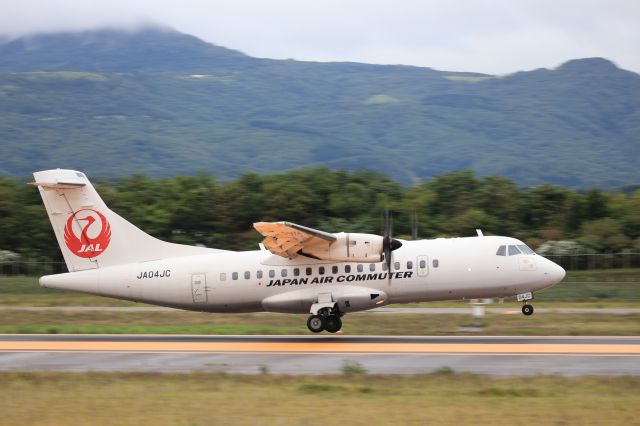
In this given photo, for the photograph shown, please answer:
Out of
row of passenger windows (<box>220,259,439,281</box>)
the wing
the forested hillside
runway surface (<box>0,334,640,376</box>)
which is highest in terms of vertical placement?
the forested hillside

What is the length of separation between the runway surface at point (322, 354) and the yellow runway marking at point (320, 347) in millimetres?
26

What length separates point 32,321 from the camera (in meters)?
33.9

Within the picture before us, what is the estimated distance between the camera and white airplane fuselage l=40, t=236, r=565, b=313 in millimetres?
26719

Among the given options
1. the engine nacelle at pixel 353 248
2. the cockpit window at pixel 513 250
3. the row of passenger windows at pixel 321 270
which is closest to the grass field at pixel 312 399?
the engine nacelle at pixel 353 248

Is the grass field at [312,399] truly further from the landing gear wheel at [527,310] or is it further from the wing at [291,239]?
the landing gear wheel at [527,310]

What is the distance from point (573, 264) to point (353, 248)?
2922 cm

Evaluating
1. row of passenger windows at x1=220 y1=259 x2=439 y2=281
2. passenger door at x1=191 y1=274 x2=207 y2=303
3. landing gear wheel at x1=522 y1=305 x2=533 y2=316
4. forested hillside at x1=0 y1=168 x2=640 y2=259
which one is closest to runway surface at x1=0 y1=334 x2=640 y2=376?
passenger door at x1=191 y1=274 x2=207 y2=303

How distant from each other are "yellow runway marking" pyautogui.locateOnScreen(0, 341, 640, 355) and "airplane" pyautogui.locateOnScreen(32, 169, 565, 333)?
2.23 meters

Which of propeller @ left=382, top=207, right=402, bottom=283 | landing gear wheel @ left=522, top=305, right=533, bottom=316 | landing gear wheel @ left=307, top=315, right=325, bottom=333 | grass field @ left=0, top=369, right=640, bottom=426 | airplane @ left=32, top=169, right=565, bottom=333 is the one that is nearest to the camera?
grass field @ left=0, top=369, right=640, bottom=426

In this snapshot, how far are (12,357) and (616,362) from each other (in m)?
15.3

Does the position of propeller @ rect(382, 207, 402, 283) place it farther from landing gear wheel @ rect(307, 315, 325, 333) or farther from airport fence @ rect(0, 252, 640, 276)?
airport fence @ rect(0, 252, 640, 276)

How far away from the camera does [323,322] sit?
27016 mm

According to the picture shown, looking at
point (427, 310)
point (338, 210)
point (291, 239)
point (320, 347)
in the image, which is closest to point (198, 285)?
point (291, 239)

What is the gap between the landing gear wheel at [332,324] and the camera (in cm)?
2705
